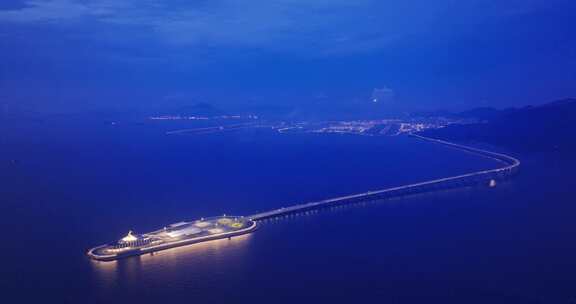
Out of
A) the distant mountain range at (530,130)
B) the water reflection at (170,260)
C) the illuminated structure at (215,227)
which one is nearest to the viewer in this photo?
the water reflection at (170,260)

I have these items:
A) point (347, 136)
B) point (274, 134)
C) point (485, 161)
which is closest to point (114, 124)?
point (274, 134)

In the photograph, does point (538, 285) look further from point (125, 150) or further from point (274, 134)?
point (274, 134)

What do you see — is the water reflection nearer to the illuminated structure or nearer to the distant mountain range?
the illuminated structure

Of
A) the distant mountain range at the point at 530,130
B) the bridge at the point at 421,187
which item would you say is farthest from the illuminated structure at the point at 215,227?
the distant mountain range at the point at 530,130

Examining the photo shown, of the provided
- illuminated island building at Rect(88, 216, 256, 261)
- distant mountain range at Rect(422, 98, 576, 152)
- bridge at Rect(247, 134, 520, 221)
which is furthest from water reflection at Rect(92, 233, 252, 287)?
distant mountain range at Rect(422, 98, 576, 152)

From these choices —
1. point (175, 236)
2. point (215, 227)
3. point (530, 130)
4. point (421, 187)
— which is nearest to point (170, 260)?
point (175, 236)

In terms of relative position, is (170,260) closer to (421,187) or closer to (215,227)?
(215,227)

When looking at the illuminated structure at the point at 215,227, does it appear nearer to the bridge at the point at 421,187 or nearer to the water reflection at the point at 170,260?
the bridge at the point at 421,187
